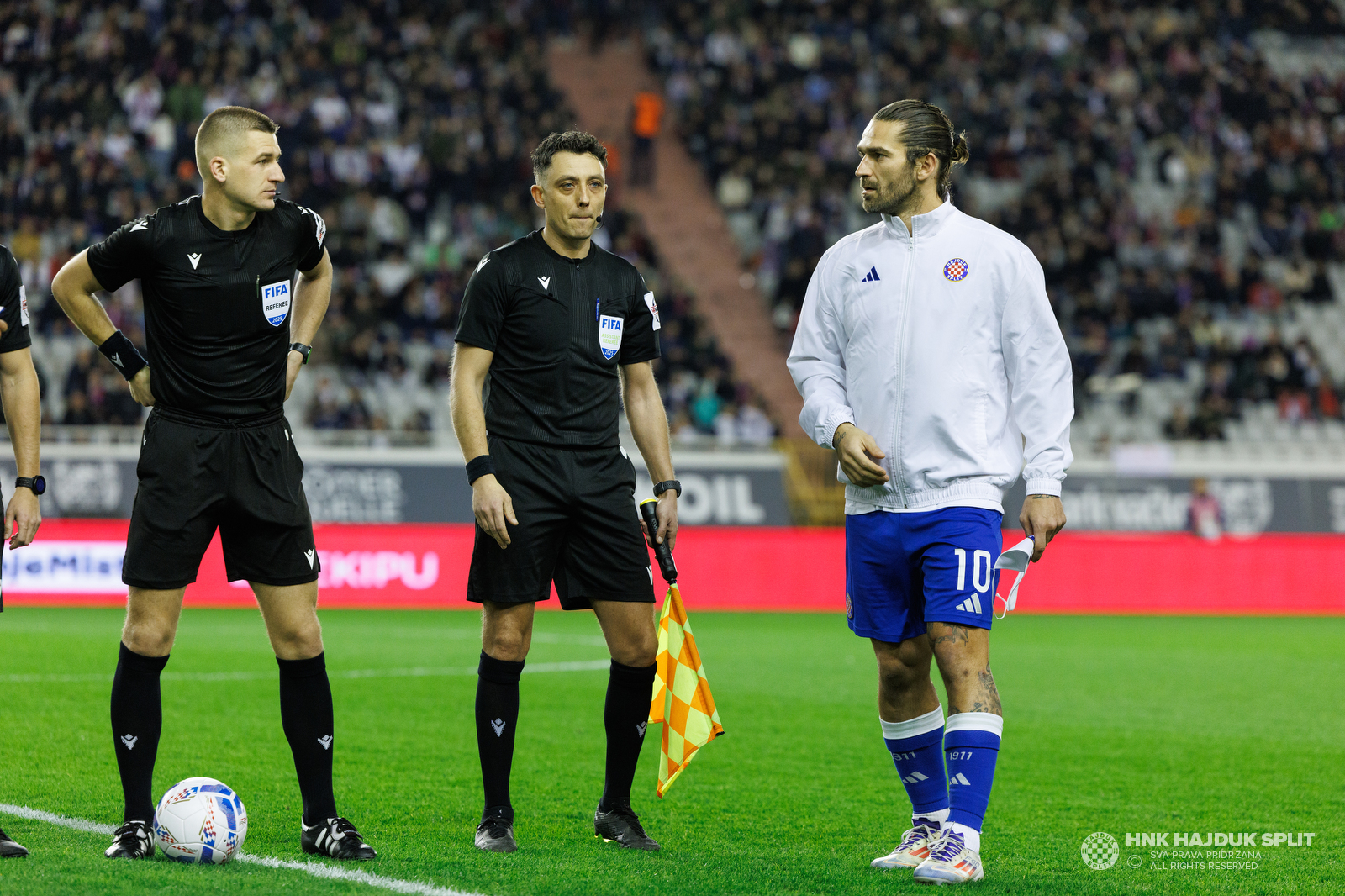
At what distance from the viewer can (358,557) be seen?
A: 1709 cm

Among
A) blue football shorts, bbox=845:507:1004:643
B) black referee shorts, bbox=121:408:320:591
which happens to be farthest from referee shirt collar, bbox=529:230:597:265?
blue football shorts, bbox=845:507:1004:643

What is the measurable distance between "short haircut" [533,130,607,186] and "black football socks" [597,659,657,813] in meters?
1.77

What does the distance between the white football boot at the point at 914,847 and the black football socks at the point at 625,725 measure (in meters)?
0.94

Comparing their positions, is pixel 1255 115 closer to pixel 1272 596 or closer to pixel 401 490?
pixel 1272 596

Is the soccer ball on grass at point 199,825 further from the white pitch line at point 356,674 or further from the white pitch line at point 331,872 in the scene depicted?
the white pitch line at point 356,674

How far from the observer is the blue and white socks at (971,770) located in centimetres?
478

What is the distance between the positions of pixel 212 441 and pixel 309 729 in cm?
101

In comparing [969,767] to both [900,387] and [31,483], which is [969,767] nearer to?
[900,387]

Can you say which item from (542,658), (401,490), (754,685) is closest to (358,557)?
(401,490)

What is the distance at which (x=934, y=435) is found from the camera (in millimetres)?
5004

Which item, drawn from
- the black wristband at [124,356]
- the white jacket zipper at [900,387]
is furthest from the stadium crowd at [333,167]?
the white jacket zipper at [900,387]

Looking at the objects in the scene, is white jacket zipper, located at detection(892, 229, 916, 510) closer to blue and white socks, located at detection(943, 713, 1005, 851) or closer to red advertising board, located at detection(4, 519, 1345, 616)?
blue and white socks, located at detection(943, 713, 1005, 851)

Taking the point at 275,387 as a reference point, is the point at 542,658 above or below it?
below

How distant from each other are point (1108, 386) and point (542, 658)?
46.5 feet
